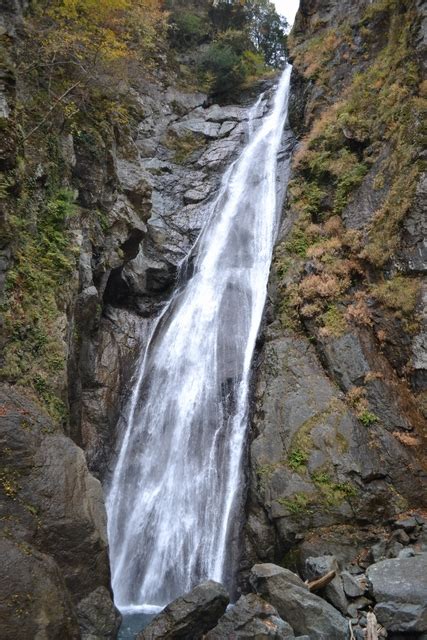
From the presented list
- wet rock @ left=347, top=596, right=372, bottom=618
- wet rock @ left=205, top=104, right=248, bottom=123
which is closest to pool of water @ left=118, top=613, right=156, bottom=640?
wet rock @ left=347, top=596, right=372, bottom=618

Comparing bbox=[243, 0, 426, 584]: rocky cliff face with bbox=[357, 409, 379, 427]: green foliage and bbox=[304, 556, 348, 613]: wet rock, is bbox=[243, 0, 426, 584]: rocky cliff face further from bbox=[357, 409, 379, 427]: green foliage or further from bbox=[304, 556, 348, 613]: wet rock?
bbox=[304, 556, 348, 613]: wet rock

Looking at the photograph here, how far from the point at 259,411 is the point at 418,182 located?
7.64 m

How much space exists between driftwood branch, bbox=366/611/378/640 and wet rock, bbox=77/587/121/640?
13.7 ft

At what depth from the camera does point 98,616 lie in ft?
25.1

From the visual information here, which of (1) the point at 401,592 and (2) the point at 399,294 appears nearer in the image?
(1) the point at 401,592

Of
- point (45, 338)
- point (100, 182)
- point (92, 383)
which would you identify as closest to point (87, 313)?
point (92, 383)

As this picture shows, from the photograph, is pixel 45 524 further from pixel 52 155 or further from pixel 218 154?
pixel 218 154

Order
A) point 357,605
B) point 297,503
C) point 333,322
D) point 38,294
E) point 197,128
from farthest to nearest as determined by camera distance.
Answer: point 197,128 → point 333,322 → point 297,503 → point 38,294 → point 357,605

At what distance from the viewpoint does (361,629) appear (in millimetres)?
7621

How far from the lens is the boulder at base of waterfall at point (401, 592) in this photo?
23.8 feet

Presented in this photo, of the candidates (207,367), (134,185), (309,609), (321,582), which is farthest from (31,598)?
(134,185)

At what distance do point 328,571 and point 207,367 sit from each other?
7.20m

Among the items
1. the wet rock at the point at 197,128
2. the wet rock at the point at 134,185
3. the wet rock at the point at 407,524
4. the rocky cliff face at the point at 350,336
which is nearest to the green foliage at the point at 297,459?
the rocky cliff face at the point at 350,336

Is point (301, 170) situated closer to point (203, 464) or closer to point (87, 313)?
point (87, 313)
